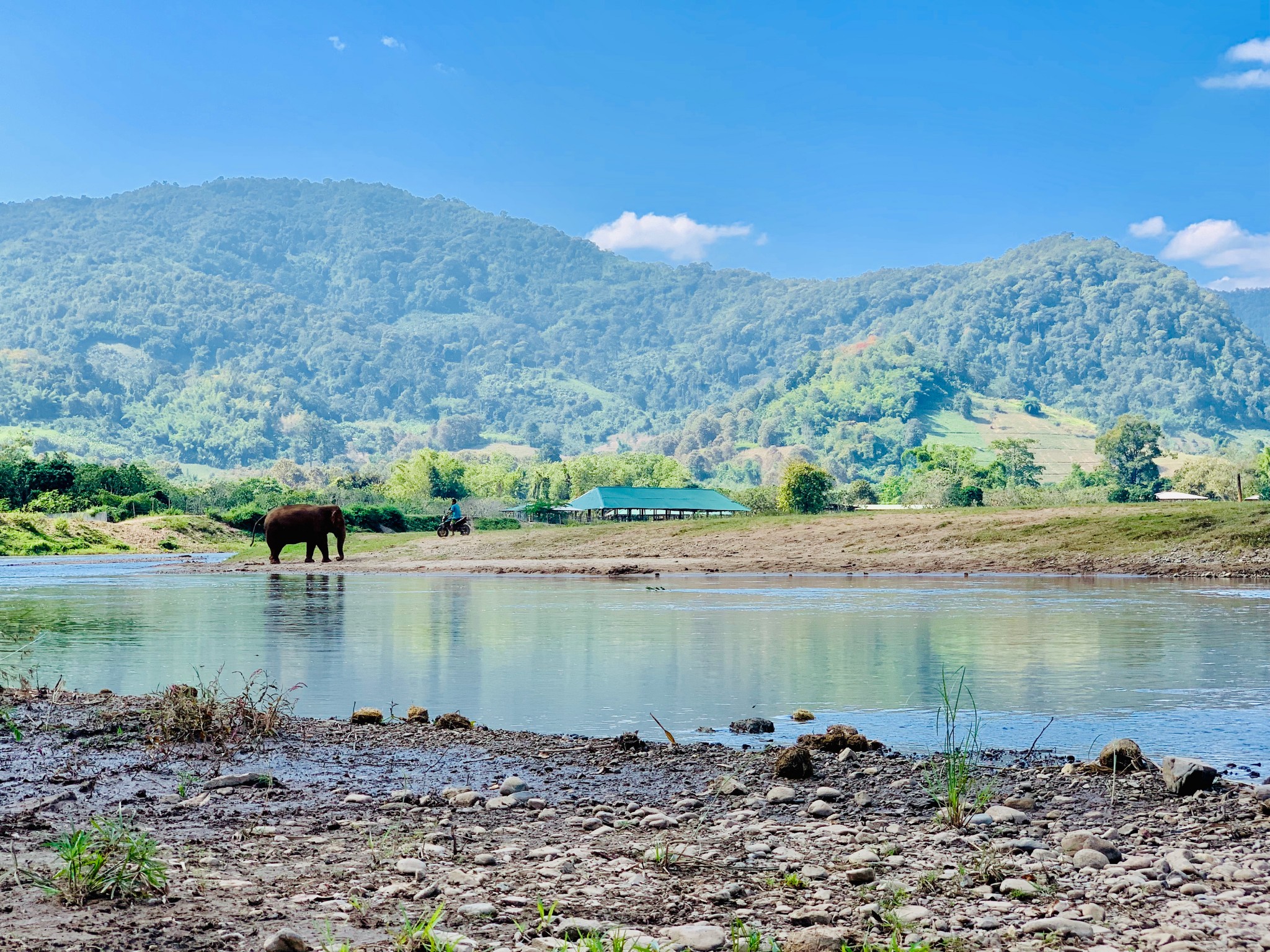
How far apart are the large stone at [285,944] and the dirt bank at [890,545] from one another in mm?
34763

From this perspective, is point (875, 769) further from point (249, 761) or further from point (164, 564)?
point (164, 564)

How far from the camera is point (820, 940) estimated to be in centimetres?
505

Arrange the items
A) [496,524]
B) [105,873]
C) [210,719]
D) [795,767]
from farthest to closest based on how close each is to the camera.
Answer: [496,524]
[210,719]
[795,767]
[105,873]

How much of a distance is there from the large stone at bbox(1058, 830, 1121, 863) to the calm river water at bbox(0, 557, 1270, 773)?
3.48 meters

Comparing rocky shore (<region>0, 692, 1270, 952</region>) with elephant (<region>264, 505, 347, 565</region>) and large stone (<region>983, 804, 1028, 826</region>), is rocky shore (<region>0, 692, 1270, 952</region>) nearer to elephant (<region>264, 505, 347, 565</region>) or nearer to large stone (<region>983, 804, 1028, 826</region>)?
large stone (<region>983, 804, 1028, 826</region>)

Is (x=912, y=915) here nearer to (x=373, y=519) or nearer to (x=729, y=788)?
(x=729, y=788)

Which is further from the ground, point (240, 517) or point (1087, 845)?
point (240, 517)

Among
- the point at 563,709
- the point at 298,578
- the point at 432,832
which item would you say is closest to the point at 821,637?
the point at 563,709

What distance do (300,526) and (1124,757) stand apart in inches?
1846

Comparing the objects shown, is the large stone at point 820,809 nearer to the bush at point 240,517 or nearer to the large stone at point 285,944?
the large stone at point 285,944

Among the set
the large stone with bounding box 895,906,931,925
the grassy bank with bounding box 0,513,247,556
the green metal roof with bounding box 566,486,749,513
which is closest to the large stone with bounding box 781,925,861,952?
the large stone with bounding box 895,906,931,925

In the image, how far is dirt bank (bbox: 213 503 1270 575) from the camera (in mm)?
37844

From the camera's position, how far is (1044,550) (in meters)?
41.6

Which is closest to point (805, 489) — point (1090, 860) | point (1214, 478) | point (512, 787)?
point (1214, 478)
